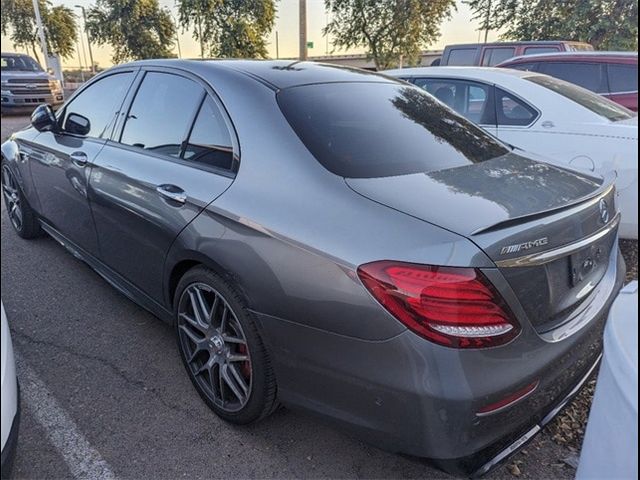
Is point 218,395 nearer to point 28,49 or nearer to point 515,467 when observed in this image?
point 515,467

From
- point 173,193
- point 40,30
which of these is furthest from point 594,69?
point 40,30

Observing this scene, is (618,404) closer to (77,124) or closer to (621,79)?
(77,124)

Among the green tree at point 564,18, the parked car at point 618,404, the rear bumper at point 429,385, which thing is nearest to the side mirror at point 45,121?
the rear bumper at point 429,385

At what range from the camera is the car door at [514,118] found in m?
4.09

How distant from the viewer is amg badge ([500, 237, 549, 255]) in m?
1.51

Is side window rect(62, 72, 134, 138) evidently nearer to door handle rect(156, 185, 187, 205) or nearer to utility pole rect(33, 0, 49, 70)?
Result: utility pole rect(33, 0, 49, 70)

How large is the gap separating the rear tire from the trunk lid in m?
3.49

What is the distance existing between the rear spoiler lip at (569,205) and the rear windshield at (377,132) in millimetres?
490

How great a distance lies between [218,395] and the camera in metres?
2.24

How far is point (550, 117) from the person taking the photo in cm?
399

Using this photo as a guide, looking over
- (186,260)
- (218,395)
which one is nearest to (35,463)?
(218,395)

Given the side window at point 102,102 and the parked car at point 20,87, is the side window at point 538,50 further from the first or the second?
the parked car at point 20,87

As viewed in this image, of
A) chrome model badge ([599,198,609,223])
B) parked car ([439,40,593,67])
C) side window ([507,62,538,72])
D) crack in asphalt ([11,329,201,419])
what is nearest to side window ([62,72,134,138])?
crack in asphalt ([11,329,201,419])

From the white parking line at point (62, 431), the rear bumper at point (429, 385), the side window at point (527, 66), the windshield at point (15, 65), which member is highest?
the side window at point (527, 66)
